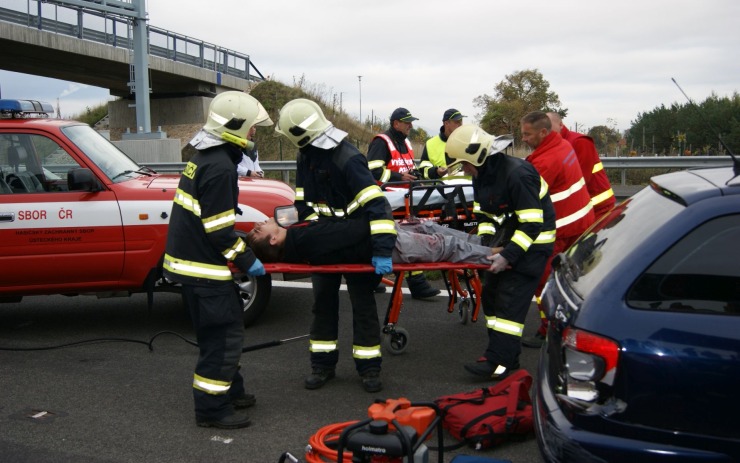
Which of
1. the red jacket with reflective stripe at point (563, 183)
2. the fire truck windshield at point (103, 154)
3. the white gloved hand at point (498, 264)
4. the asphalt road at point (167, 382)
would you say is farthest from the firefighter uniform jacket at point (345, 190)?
the fire truck windshield at point (103, 154)

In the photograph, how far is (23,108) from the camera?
23.9 feet

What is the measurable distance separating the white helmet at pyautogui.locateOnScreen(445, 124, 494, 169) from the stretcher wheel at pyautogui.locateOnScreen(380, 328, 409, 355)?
5.05 feet

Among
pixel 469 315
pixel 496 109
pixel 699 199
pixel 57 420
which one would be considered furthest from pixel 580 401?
pixel 496 109

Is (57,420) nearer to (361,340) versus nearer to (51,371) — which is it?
(51,371)

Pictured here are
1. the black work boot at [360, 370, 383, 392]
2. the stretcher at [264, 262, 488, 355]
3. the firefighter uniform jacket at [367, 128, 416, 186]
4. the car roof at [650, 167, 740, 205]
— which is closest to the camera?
the car roof at [650, 167, 740, 205]

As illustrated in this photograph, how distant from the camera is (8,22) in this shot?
83.7 ft

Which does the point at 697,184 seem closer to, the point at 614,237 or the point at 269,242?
the point at 614,237

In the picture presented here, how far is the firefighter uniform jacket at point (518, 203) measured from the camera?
18.4ft

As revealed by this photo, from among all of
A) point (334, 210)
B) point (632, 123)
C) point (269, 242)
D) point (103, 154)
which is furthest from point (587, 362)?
point (632, 123)

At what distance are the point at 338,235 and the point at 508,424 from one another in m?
1.77

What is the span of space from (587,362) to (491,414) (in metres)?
1.52

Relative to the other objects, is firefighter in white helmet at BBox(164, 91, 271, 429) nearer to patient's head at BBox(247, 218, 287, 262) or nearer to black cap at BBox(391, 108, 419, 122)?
patient's head at BBox(247, 218, 287, 262)

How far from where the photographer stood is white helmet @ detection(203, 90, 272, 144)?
4.98 m

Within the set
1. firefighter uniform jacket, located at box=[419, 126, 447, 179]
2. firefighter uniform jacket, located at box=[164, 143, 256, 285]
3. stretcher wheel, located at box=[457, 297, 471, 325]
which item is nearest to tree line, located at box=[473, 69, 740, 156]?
firefighter uniform jacket, located at box=[419, 126, 447, 179]
